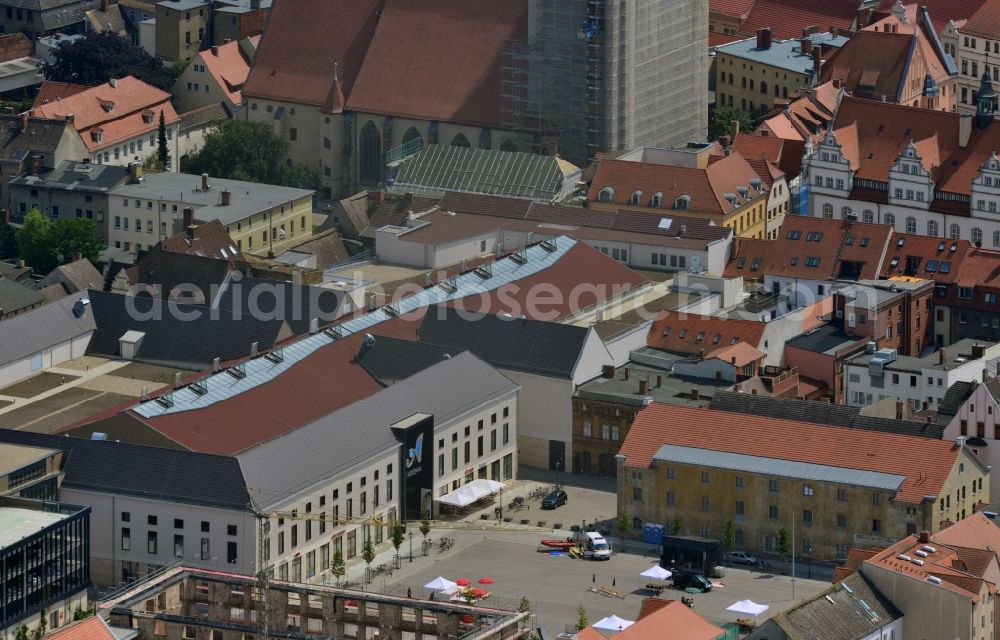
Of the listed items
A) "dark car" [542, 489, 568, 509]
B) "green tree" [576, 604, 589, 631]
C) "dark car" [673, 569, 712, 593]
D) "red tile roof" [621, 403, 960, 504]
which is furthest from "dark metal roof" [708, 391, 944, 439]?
"green tree" [576, 604, 589, 631]

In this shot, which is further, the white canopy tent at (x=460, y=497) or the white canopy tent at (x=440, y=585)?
the white canopy tent at (x=460, y=497)

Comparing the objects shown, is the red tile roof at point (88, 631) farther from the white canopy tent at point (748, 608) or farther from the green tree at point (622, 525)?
the green tree at point (622, 525)

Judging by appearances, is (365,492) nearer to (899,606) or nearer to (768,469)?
(768,469)

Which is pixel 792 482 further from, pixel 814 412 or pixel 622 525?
pixel 622 525

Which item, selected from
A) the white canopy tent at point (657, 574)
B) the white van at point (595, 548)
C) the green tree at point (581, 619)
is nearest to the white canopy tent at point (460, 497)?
the white van at point (595, 548)

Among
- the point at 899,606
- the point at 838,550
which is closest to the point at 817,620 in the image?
the point at 899,606
